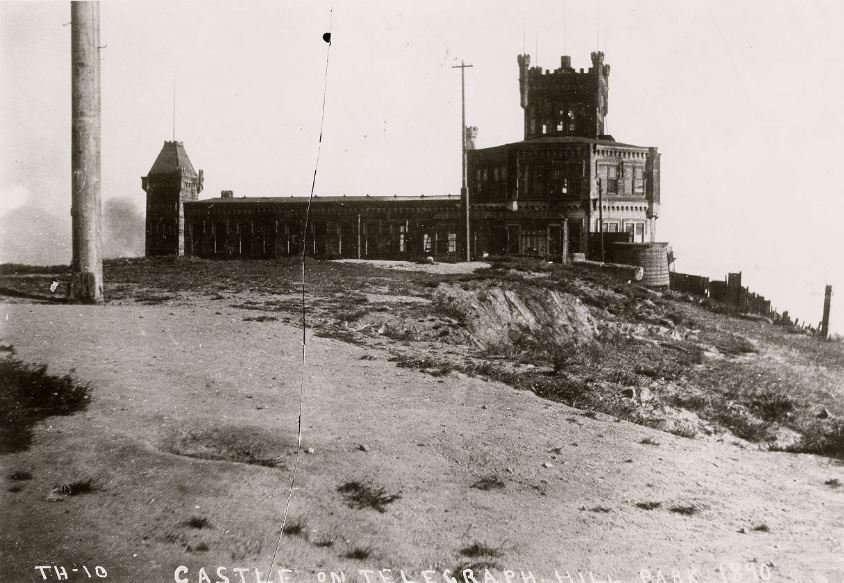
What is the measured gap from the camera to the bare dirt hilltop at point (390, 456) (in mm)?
6539

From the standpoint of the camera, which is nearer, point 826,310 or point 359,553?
point 359,553

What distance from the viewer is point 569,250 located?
42594 millimetres

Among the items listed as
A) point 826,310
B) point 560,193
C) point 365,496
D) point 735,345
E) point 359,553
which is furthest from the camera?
point 560,193

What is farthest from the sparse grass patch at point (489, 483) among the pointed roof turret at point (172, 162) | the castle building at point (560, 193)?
the pointed roof turret at point (172, 162)

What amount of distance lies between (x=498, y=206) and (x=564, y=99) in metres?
12.1

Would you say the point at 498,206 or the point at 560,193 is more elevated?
the point at 560,193

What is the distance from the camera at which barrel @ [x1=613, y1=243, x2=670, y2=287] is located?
3753 centimetres

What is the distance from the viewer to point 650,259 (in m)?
37.8

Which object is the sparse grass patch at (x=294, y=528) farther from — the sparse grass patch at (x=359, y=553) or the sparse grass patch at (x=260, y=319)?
the sparse grass patch at (x=260, y=319)

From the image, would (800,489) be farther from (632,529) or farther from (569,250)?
(569,250)

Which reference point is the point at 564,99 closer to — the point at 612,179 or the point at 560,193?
the point at 612,179

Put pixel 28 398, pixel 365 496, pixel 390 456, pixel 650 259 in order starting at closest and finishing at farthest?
pixel 365 496
pixel 390 456
pixel 28 398
pixel 650 259

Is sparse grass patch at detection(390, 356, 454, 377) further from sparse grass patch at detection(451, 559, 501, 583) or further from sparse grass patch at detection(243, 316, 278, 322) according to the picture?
sparse grass patch at detection(451, 559, 501, 583)

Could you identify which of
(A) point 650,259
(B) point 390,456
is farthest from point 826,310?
(B) point 390,456
